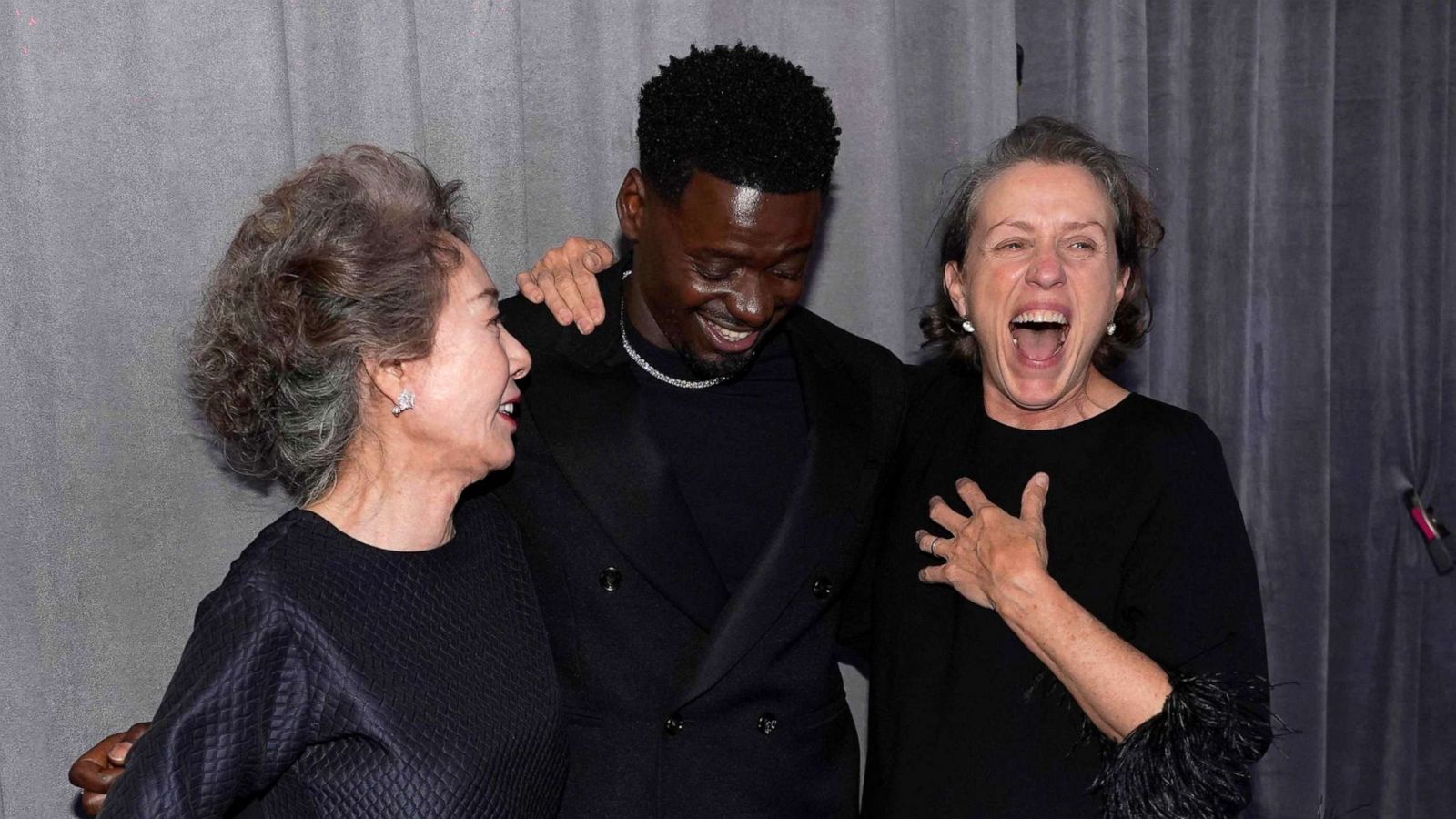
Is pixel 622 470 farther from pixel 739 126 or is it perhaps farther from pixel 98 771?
pixel 98 771

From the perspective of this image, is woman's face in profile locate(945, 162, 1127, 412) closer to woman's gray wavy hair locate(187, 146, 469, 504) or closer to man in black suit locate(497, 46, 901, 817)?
man in black suit locate(497, 46, 901, 817)

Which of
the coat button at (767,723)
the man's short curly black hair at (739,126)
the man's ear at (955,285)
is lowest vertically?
the coat button at (767,723)

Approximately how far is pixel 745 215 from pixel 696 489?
0.40m

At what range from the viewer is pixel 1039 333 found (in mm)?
1928

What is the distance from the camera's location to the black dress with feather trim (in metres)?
1.60

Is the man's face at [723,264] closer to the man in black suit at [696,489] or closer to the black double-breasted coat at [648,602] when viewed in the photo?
the man in black suit at [696,489]

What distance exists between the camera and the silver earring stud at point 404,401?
150 cm

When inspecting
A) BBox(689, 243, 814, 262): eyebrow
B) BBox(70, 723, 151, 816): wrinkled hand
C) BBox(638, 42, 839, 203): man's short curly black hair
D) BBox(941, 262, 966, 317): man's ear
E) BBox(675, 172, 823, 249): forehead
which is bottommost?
BBox(70, 723, 151, 816): wrinkled hand

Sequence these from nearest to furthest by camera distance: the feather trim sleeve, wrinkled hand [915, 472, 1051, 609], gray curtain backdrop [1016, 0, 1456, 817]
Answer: the feather trim sleeve → wrinkled hand [915, 472, 1051, 609] → gray curtain backdrop [1016, 0, 1456, 817]

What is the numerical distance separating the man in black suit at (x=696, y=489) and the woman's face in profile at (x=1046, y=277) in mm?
251

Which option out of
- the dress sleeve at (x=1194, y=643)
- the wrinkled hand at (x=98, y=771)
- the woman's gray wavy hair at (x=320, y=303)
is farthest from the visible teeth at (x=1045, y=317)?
the wrinkled hand at (x=98, y=771)

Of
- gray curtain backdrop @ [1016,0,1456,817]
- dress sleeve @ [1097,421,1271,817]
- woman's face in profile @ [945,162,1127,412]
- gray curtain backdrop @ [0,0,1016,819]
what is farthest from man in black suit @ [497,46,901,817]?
gray curtain backdrop @ [1016,0,1456,817]

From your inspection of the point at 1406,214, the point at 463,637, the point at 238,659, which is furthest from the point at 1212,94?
the point at 238,659

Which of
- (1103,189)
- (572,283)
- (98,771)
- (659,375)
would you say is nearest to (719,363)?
(659,375)
